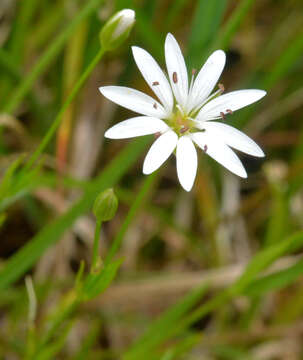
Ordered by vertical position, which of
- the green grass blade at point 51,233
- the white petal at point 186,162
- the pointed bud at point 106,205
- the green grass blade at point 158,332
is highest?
the white petal at point 186,162

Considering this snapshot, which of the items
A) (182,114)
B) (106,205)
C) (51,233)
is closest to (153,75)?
(182,114)

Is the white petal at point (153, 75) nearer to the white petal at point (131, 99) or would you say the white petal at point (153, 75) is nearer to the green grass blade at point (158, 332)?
the white petal at point (131, 99)

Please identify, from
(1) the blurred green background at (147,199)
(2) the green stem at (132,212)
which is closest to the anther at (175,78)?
(2) the green stem at (132,212)

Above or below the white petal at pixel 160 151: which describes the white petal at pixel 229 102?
above

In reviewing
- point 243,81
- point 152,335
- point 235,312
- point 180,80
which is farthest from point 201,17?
point 235,312

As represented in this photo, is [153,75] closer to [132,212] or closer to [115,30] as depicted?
[115,30]

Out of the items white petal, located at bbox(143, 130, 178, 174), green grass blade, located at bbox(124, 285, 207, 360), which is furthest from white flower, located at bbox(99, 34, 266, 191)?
green grass blade, located at bbox(124, 285, 207, 360)
